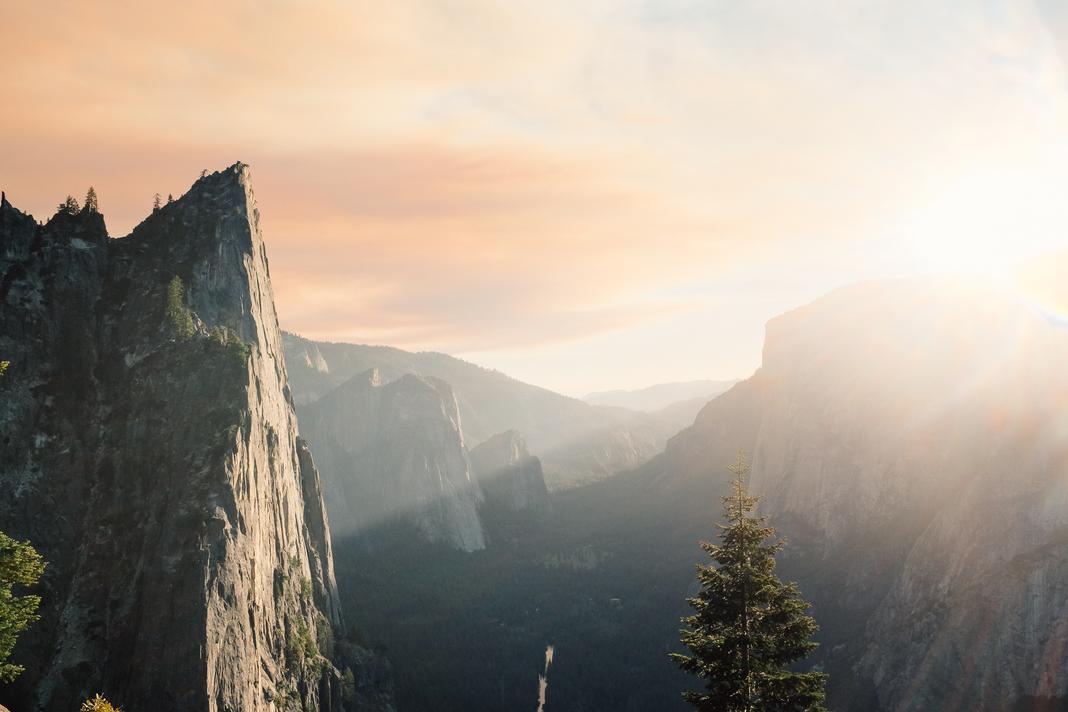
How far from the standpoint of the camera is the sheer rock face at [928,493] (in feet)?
240

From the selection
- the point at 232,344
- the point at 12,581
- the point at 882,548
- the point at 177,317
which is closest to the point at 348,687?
the point at 232,344

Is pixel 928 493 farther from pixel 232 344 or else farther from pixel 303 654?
pixel 232 344

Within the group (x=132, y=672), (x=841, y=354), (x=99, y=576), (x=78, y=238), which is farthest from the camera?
(x=841, y=354)

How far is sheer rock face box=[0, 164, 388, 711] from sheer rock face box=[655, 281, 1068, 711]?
76863 mm

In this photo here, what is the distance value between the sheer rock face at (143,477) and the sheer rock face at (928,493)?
252 feet

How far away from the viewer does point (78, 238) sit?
267 feet

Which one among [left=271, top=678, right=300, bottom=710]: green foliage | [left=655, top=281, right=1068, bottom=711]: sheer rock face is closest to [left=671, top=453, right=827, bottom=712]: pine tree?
[left=655, top=281, right=1068, bottom=711]: sheer rock face

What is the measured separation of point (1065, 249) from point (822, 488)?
60272mm

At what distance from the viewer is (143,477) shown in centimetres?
7106

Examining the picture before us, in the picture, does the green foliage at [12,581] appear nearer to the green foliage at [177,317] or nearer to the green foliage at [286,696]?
the green foliage at [286,696]

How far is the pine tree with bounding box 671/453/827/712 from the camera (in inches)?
1090

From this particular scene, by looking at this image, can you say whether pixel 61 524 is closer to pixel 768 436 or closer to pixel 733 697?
pixel 733 697

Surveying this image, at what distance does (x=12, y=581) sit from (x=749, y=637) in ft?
127

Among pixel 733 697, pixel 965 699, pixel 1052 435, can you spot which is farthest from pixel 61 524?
pixel 1052 435
